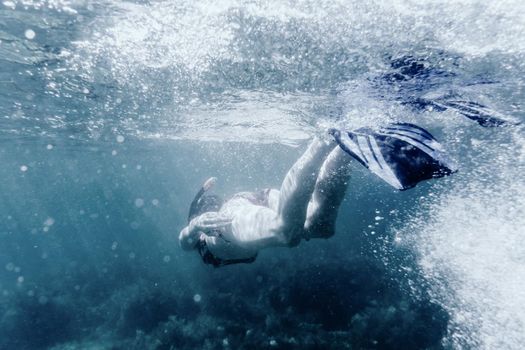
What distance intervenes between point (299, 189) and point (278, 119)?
11291 millimetres

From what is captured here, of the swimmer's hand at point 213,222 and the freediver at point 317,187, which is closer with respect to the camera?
the freediver at point 317,187

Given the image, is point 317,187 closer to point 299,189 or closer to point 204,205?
point 299,189

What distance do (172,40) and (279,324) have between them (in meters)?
11.4

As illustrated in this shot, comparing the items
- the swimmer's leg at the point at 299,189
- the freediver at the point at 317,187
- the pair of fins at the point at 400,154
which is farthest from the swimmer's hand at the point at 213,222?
the pair of fins at the point at 400,154

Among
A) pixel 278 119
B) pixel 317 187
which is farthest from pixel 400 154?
pixel 278 119

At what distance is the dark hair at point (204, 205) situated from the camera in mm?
7738

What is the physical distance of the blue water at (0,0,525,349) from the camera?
6.03 metres

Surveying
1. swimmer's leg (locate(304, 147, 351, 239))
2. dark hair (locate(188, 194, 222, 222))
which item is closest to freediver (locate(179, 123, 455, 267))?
swimmer's leg (locate(304, 147, 351, 239))

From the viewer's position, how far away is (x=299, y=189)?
445cm

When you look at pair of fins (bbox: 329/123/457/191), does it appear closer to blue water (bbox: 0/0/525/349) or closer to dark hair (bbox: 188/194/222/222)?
blue water (bbox: 0/0/525/349)

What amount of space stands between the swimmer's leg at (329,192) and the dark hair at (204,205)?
3.11m

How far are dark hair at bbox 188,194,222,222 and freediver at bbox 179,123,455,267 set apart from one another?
2.46 feet

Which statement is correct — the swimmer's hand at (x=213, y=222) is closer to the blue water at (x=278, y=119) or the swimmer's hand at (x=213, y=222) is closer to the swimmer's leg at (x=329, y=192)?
the swimmer's leg at (x=329, y=192)

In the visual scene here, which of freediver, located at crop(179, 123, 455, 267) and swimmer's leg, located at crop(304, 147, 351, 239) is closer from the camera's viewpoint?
freediver, located at crop(179, 123, 455, 267)
